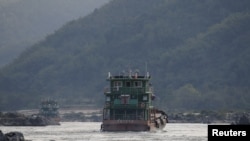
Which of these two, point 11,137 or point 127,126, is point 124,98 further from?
point 11,137

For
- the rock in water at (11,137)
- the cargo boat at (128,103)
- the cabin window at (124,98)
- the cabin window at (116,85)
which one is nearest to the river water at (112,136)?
the cargo boat at (128,103)

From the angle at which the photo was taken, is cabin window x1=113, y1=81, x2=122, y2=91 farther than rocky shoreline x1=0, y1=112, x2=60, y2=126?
No

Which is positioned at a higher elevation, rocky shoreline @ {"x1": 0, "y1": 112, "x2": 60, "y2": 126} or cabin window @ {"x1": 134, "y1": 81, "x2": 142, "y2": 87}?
cabin window @ {"x1": 134, "y1": 81, "x2": 142, "y2": 87}

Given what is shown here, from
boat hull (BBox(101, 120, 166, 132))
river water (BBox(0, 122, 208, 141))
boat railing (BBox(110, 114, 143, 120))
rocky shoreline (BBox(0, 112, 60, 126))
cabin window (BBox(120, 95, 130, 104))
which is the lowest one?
river water (BBox(0, 122, 208, 141))

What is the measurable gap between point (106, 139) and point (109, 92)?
32.6 meters

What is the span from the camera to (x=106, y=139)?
103 meters

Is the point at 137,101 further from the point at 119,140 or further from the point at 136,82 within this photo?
the point at 119,140

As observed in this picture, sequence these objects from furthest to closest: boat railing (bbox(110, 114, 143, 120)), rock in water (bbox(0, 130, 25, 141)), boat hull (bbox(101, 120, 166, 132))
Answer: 1. boat railing (bbox(110, 114, 143, 120))
2. boat hull (bbox(101, 120, 166, 132))
3. rock in water (bbox(0, 130, 25, 141))

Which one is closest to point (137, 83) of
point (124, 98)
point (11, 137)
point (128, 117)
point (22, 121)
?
point (124, 98)

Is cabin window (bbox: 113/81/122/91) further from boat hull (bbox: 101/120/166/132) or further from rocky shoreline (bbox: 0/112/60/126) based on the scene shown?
rocky shoreline (bbox: 0/112/60/126)

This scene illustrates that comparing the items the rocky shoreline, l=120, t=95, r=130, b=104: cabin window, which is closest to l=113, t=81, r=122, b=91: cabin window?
l=120, t=95, r=130, b=104: cabin window

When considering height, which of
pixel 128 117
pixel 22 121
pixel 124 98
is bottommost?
pixel 128 117

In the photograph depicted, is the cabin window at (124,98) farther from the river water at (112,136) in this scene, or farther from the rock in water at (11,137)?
the rock in water at (11,137)

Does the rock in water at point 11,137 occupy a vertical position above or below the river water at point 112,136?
below
